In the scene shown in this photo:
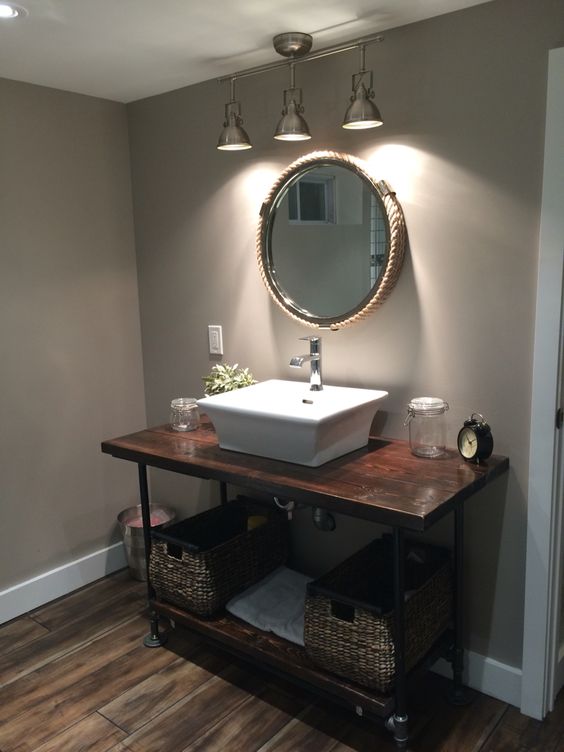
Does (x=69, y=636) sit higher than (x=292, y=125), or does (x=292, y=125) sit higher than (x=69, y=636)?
(x=292, y=125)

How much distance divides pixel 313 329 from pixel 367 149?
645mm

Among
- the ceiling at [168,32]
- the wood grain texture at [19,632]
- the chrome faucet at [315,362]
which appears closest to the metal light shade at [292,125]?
the ceiling at [168,32]

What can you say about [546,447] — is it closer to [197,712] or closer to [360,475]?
Answer: [360,475]

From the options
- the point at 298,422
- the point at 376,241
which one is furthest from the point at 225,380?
the point at 376,241

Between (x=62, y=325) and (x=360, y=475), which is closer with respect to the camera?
(x=360, y=475)

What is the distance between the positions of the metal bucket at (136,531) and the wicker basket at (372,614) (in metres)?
1.03

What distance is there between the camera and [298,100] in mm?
2328

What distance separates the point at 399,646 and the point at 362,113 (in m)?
1.52

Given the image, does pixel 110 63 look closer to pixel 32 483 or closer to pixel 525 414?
pixel 32 483

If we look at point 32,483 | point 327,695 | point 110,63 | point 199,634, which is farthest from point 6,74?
point 327,695

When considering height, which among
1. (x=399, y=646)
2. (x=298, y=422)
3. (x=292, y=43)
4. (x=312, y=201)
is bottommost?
(x=399, y=646)

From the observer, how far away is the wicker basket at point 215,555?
2.26 metres

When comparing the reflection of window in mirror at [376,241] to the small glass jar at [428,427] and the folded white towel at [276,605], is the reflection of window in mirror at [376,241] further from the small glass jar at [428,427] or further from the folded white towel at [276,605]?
the folded white towel at [276,605]

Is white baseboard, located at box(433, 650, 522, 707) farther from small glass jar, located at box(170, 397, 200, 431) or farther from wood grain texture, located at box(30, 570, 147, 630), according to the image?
wood grain texture, located at box(30, 570, 147, 630)
